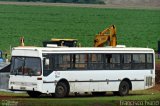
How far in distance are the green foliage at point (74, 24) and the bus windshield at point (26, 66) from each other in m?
35.2

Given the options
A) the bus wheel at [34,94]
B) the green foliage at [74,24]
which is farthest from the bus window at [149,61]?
the green foliage at [74,24]

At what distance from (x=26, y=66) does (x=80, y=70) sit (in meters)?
2.63

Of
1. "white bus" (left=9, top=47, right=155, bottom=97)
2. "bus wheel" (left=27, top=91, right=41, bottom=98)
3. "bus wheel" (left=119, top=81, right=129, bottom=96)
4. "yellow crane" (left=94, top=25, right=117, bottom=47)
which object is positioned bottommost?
"bus wheel" (left=27, top=91, right=41, bottom=98)

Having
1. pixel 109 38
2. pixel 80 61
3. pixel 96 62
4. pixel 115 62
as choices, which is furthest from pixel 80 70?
pixel 109 38

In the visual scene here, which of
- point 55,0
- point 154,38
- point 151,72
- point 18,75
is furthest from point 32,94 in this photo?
point 55,0

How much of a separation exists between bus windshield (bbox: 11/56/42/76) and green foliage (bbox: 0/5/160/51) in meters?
35.2

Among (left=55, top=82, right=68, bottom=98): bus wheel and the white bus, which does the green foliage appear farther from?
(left=55, top=82, right=68, bottom=98): bus wheel

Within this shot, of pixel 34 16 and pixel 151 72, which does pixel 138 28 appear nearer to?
pixel 34 16

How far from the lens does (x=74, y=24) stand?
9506 cm

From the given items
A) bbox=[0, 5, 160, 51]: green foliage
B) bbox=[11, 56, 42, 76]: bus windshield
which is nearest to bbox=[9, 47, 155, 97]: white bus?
bbox=[11, 56, 42, 76]: bus windshield

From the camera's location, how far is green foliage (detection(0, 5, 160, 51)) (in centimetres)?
8012

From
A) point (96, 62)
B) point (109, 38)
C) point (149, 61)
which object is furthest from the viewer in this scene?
point (109, 38)

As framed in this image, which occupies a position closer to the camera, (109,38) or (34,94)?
(34,94)

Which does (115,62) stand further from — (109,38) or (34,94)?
(109,38)
